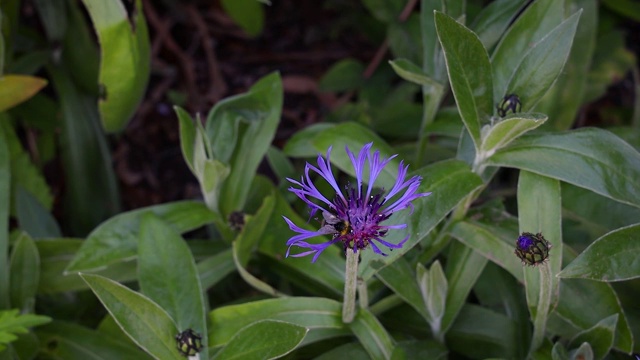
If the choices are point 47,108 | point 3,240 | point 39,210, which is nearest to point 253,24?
point 47,108

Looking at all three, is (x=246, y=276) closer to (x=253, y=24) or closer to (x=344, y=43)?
(x=253, y=24)

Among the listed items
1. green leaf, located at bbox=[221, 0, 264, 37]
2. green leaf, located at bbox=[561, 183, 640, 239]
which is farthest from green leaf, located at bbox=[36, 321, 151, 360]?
green leaf, located at bbox=[221, 0, 264, 37]

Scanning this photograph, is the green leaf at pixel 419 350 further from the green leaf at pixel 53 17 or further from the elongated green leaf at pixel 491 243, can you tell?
the green leaf at pixel 53 17

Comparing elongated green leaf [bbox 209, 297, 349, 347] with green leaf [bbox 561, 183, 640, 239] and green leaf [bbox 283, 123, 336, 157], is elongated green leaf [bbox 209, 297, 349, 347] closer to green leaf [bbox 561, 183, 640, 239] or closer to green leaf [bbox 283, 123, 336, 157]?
green leaf [bbox 283, 123, 336, 157]

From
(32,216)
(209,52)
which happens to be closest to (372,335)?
(32,216)

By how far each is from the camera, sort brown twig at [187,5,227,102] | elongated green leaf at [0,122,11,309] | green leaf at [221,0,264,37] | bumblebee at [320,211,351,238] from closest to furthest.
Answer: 1. bumblebee at [320,211,351,238]
2. elongated green leaf at [0,122,11,309]
3. green leaf at [221,0,264,37]
4. brown twig at [187,5,227,102]

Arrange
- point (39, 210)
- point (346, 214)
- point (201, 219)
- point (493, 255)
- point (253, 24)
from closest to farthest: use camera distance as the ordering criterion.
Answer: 1. point (346, 214)
2. point (493, 255)
3. point (201, 219)
4. point (39, 210)
5. point (253, 24)
